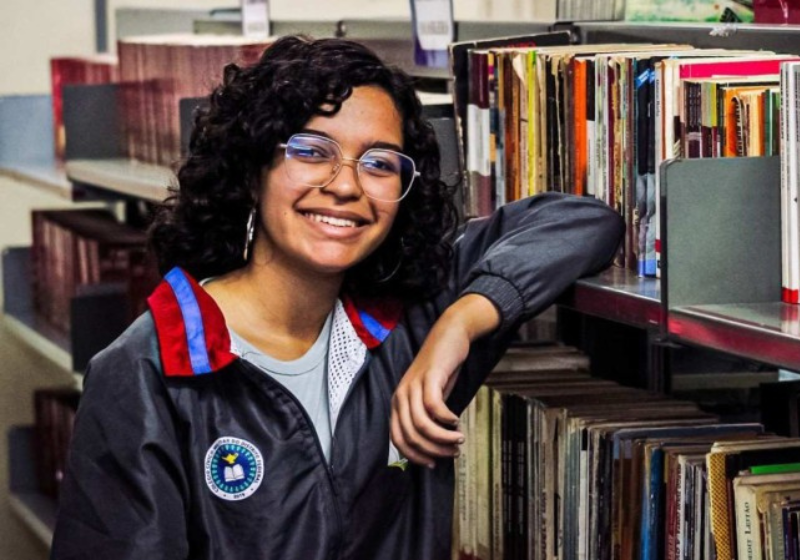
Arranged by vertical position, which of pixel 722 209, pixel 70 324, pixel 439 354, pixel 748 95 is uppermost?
pixel 748 95

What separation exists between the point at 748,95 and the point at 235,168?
597 millimetres

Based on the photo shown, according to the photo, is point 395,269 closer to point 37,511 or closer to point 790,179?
point 790,179

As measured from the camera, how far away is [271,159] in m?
1.81

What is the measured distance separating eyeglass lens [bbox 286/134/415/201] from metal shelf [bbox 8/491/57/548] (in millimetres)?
2535

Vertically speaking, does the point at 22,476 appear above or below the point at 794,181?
below

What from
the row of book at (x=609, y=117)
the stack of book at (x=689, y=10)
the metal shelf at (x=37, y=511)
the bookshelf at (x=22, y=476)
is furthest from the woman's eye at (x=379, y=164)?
the bookshelf at (x=22, y=476)

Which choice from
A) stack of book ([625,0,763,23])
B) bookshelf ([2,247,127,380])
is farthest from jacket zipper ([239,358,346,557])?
bookshelf ([2,247,127,380])

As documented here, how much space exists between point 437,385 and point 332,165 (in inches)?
11.3

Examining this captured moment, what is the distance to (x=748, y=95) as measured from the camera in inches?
66.2

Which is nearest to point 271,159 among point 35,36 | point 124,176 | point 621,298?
point 621,298

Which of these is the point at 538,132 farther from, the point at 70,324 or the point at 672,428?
the point at 70,324

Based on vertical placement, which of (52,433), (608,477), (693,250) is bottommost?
(52,433)

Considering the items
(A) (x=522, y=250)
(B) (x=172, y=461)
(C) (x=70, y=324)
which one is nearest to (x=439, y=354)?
(A) (x=522, y=250)

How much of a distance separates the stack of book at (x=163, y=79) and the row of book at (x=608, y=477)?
1.16 metres
